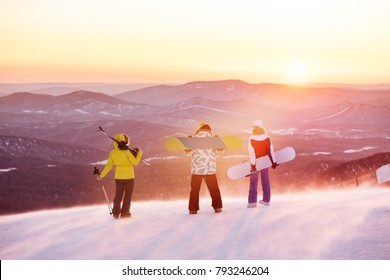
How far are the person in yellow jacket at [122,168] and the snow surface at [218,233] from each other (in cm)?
21

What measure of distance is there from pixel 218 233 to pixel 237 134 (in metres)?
7.07

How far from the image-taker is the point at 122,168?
21.5 ft

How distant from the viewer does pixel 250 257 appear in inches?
208

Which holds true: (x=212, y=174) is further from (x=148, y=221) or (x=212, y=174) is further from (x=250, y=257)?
(x=250, y=257)

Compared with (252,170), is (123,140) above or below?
above

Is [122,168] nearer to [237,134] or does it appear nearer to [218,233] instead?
[218,233]

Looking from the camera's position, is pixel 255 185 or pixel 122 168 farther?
pixel 255 185

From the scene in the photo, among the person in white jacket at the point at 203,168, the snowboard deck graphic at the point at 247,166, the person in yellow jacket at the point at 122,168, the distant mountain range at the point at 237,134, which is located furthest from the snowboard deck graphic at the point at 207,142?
the distant mountain range at the point at 237,134

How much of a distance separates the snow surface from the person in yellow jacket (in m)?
0.21

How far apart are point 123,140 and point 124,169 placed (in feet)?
1.21

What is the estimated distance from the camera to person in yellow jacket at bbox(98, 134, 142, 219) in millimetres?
6477

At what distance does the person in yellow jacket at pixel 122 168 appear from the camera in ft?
21.2

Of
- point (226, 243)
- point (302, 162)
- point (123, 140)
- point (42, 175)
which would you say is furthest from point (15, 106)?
point (226, 243)

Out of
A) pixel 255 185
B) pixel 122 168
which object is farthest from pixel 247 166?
pixel 122 168
